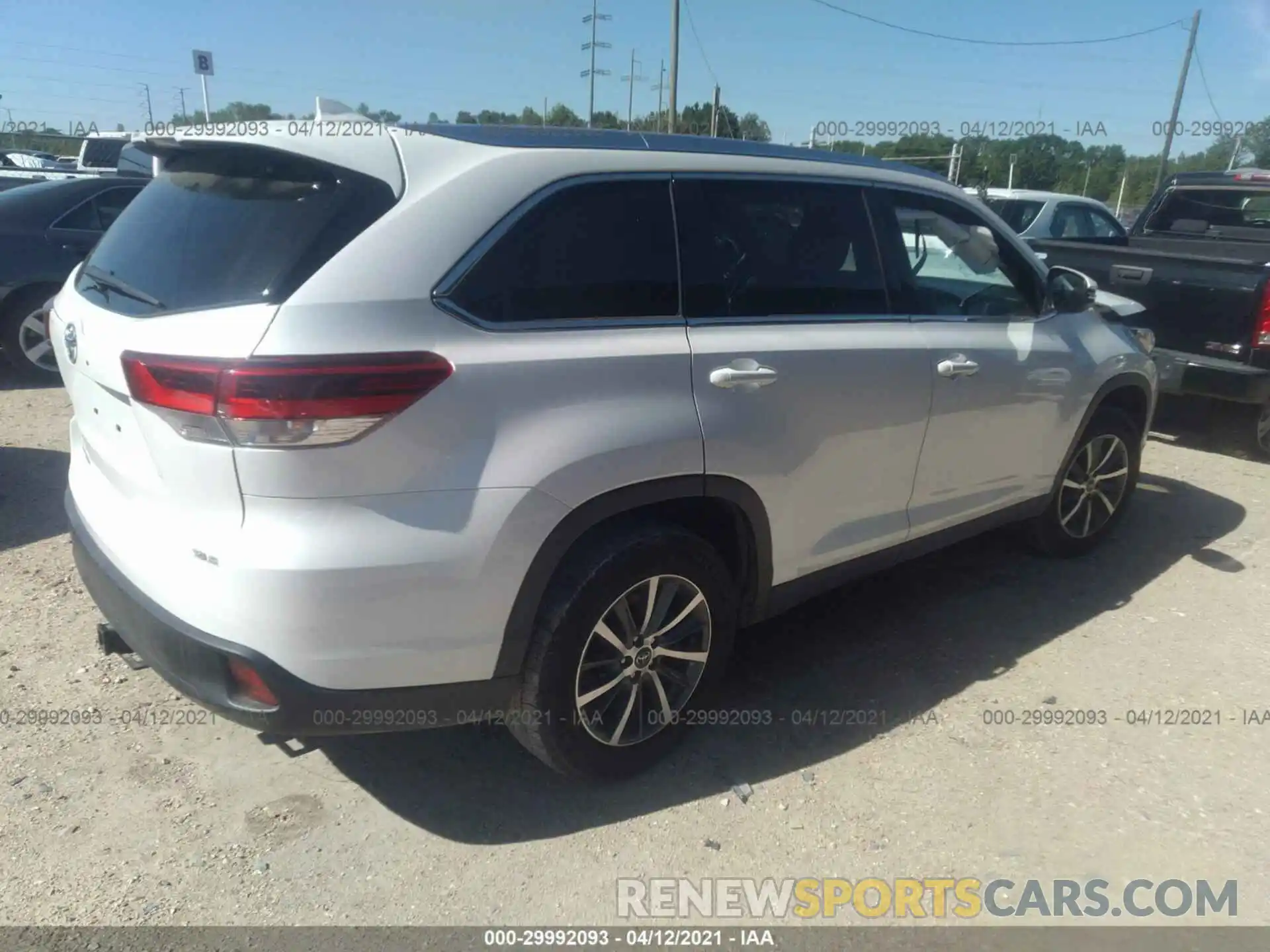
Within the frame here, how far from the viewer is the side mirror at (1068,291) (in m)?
4.04

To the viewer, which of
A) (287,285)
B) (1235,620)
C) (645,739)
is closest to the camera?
(287,285)

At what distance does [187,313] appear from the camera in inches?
87.5

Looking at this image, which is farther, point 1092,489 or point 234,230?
point 1092,489

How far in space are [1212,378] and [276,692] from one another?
19.8 ft

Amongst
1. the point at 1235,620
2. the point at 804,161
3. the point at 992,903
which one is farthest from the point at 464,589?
the point at 1235,620

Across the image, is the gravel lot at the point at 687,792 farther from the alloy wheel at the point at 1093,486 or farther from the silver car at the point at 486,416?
the alloy wheel at the point at 1093,486

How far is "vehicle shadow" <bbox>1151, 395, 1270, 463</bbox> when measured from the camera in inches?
273

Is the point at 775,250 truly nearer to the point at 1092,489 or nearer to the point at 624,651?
the point at 624,651

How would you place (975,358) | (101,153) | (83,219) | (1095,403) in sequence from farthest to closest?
(101,153)
(83,219)
(1095,403)
(975,358)

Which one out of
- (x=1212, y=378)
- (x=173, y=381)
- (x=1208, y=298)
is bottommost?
(x=1212, y=378)

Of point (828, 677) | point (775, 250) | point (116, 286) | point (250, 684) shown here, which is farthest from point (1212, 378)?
point (116, 286)

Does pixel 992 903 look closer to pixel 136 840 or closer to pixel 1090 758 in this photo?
pixel 1090 758

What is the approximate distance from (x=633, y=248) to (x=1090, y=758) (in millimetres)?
2289

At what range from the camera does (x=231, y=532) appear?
2.16 metres
